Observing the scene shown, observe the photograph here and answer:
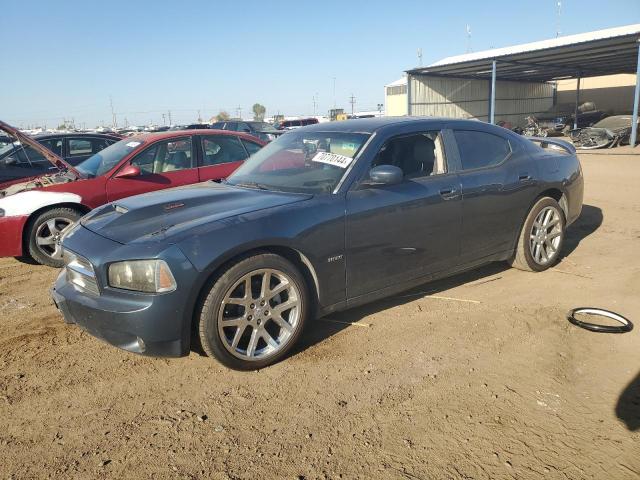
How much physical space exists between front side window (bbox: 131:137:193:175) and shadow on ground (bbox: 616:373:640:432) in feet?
17.6

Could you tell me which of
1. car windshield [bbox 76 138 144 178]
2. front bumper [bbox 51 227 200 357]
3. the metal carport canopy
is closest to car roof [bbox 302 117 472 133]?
front bumper [bbox 51 227 200 357]

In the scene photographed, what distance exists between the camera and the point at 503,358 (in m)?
3.29

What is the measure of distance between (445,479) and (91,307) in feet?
7.27

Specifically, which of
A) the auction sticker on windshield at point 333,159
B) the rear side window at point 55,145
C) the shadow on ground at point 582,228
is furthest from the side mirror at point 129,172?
the shadow on ground at point 582,228

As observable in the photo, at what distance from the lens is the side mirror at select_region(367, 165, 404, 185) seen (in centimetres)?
353

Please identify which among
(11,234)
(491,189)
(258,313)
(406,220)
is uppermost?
(491,189)

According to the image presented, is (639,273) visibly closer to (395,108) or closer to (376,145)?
(376,145)

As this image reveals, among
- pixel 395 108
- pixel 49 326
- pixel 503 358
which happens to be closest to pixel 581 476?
pixel 503 358

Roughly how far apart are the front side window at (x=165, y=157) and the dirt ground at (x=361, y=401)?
248 cm

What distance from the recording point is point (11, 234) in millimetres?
5469

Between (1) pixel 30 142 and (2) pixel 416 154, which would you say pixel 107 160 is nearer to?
(1) pixel 30 142

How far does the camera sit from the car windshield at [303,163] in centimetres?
371

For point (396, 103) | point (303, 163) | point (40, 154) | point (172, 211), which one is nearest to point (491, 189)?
point (303, 163)

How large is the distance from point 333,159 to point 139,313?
6.05 ft
